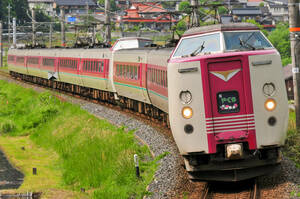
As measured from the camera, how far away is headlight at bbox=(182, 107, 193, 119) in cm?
1070

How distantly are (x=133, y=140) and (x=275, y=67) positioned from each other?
8.77 m

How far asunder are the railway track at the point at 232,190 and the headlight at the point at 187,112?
152 centimetres

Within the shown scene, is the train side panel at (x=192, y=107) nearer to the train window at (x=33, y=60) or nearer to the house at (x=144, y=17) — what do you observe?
the house at (x=144, y=17)

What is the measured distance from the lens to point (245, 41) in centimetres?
1115

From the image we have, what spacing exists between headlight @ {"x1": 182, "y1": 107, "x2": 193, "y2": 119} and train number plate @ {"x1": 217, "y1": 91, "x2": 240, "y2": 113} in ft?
1.76

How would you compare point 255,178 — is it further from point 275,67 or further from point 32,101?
point 32,101

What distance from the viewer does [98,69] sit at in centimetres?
3053

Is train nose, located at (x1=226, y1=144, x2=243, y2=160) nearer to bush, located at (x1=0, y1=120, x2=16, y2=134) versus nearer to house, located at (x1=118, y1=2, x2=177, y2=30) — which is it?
house, located at (x1=118, y1=2, x2=177, y2=30)

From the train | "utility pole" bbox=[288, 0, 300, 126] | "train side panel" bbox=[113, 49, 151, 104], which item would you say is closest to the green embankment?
"train side panel" bbox=[113, 49, 151, 104]

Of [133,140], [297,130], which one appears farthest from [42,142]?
[297,130]

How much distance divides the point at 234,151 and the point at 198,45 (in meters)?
2.30

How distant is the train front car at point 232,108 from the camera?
1052 cm

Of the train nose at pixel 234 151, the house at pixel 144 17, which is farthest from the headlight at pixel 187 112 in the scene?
the house at pixel 144 17

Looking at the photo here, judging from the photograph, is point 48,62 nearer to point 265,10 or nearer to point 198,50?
point 198,50
